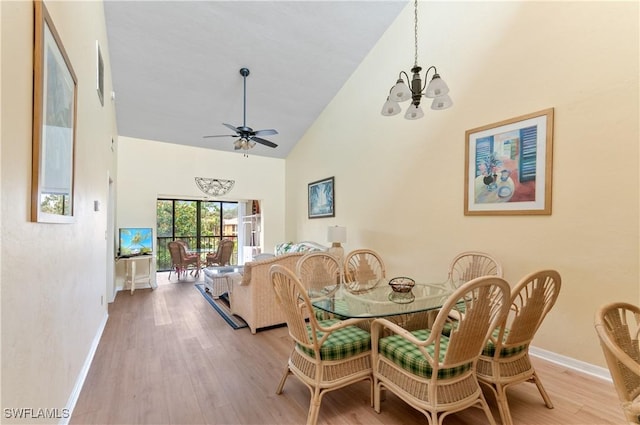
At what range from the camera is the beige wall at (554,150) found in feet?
7.97

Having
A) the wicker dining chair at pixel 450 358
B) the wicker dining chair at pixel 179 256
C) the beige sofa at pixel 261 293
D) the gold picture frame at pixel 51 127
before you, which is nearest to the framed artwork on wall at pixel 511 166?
the wicker dining chair at pixel 450 358

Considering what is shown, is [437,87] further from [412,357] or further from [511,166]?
[412,357]

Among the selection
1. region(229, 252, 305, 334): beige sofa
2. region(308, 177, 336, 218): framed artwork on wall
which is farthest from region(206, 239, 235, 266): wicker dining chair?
region(229, 252, 305, 334): beige sofa

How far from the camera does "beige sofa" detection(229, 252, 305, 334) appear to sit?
3.52 meters

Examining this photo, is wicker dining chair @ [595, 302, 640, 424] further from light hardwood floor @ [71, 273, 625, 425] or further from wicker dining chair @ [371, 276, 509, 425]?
light hardwood floor @ [71, 273, 625, 425]

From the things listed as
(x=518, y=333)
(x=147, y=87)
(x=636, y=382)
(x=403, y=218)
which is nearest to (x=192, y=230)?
(x=147, y=87)

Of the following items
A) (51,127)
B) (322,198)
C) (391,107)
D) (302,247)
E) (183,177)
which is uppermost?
(391,107)

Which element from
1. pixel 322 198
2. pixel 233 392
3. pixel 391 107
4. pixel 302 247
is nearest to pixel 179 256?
pixel 302 247

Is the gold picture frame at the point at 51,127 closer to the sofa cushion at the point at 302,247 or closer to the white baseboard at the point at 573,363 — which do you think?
the sofa cushion at the point at 302,247

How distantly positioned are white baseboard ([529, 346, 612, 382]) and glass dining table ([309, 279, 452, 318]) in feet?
3.86

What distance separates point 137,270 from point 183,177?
2107mm

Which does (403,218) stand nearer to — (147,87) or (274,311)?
(274,311)

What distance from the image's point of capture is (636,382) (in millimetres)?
1223

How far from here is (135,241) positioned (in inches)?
229
